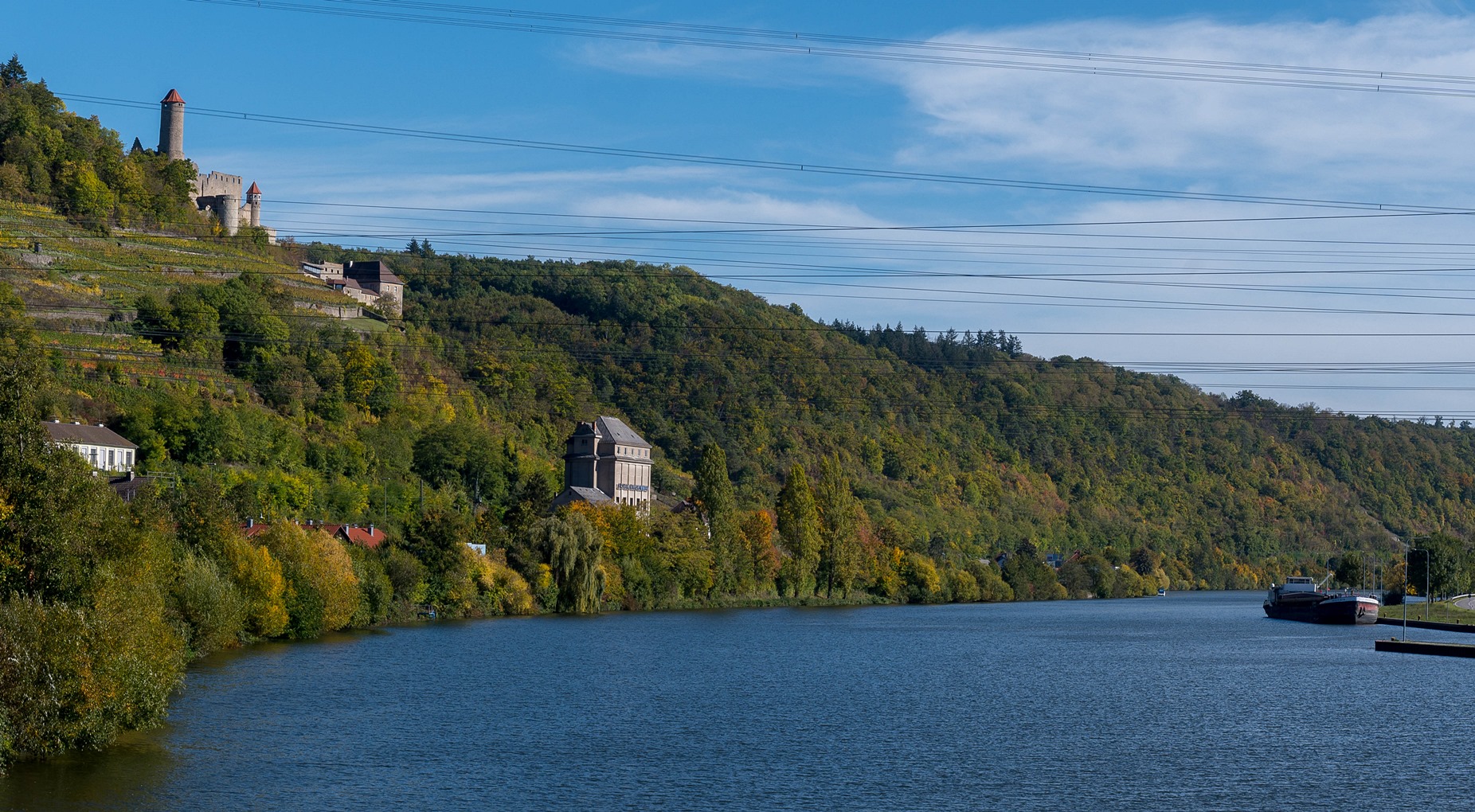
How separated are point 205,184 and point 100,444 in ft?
268

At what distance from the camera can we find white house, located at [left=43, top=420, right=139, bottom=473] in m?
84.9

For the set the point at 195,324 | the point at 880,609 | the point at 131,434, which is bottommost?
the point at 880,609

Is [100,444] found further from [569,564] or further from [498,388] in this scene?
[498,388]

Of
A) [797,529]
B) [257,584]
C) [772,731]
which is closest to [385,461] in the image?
[797,529]

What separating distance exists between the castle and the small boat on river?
11062cm

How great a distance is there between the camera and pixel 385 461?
112 metres

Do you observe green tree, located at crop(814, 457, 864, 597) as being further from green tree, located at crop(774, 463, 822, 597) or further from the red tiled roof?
the red tiled roof

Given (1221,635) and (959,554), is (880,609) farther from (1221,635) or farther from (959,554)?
(959,554)

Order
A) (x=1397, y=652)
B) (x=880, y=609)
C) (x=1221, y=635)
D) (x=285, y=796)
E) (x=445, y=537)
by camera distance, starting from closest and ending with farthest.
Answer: (x=285, y=796) < (x=1397, y=652) < (x=445, y=537) < (x=1221, y=635) < (x=880, y=609)

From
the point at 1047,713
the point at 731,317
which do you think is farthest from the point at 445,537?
the point at 731,317

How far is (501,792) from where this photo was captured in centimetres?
3244

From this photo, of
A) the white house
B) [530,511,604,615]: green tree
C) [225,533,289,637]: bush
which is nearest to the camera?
[225,533,289,637]: bush

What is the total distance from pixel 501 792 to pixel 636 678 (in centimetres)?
2218

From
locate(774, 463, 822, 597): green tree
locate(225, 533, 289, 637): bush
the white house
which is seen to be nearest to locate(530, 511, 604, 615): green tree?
the white house
